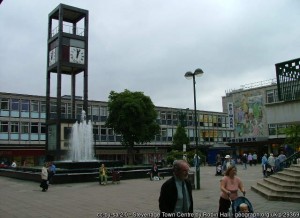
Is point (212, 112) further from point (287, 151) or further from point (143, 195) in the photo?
point (143, 195)

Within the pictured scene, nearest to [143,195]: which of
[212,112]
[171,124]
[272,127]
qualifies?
[272,127]

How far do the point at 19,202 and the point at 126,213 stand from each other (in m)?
5.68

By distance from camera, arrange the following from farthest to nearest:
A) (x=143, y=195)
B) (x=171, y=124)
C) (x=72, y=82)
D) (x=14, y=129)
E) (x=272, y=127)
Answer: (x=171, y=124) → (x=272, y=127) → (x=14, y=129) → (x=72, y=82) → (x=143, y=195)

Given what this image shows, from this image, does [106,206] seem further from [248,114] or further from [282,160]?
[248,114]

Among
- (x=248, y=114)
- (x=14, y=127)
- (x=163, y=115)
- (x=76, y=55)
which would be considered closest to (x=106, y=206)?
(x=76, y=55)

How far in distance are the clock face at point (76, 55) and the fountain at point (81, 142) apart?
6446 mm

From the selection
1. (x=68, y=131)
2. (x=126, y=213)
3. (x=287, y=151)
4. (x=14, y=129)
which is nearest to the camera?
(x=126, y=213)

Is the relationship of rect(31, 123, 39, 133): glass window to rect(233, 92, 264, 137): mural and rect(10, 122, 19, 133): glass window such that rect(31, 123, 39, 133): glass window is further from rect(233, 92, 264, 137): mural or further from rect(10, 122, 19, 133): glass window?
rect(233, 92, 264, 137): mural

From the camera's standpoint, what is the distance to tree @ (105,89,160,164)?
4762 centimetres

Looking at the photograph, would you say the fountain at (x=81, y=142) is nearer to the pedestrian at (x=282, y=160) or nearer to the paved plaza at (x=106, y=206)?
the paved plaza at (x=106, y=206)

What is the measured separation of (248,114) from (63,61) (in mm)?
36894

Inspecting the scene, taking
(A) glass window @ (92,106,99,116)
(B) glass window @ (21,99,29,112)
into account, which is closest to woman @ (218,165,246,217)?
(B) glass window @ (21,99,29,112)

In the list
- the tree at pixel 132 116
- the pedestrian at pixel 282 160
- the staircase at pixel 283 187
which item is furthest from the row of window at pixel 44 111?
the staircase at pixel 283 187

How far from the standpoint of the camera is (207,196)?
638 inches
